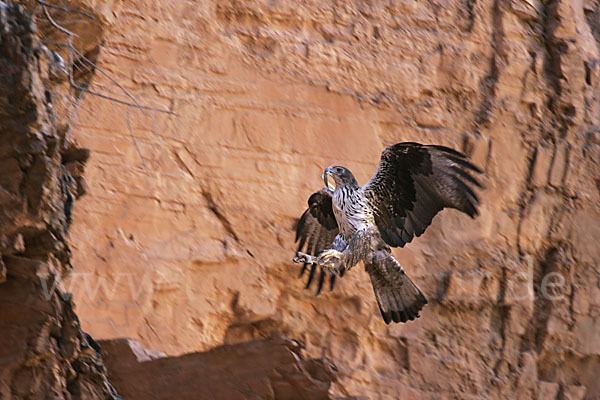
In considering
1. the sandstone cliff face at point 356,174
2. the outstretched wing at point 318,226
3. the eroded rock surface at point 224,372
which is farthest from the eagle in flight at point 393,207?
the sandstone cliff face at point 356,174

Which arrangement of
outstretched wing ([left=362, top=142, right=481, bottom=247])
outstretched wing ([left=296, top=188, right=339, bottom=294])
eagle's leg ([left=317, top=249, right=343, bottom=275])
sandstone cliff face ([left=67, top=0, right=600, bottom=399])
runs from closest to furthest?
eagle's leg ([left=317, top=249, right=343, bottom=275]) → outstretched wing ([left=362, top=142, right=481, bottom=247]) → outstretched wing ([left=296, top=188, right=339, bottom=294]) → sandstone cliff face ([left=67, top=0, right=600, bottom=399])

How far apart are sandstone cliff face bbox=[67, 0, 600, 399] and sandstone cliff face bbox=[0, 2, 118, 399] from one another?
2502 millimetres

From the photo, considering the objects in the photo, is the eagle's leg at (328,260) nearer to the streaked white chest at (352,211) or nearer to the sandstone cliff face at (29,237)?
the streaked white chest at (352,211)

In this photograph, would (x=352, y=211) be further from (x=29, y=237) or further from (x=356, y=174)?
(x=356, y=174)

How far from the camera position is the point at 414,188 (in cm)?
482

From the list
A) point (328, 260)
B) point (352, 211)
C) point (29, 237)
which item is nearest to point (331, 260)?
point (328, 260)

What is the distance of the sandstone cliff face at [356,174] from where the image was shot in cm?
641

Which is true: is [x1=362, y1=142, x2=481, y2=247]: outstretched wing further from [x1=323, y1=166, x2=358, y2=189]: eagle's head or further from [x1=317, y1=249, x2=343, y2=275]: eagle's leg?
[x1=317, y1=249, x2=343, y2=275]: eagle's leg

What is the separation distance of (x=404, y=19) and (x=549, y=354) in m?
3.24

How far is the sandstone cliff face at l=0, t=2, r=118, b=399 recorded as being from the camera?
3504 mm

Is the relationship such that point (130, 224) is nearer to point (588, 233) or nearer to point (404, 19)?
point (404, 19)

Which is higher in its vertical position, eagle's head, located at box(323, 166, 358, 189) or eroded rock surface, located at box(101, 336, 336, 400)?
eagle's head, located at box(323, 166, 358, 189)

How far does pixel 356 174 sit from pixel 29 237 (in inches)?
147

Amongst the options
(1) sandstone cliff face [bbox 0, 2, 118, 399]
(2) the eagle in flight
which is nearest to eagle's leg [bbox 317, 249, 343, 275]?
(2) the eagle in flight
